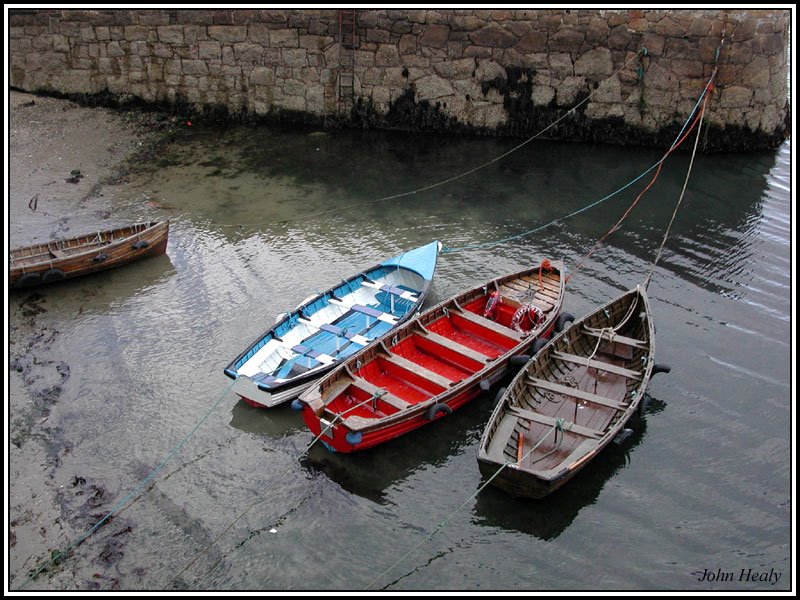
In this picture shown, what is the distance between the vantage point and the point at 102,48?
21.0m

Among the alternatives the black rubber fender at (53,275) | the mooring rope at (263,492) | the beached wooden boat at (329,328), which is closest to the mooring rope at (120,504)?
the beached wooden boat at (329,328)

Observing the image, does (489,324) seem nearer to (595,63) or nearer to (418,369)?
(418,369)

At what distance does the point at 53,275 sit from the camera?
527 inches

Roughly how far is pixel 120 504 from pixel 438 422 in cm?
415

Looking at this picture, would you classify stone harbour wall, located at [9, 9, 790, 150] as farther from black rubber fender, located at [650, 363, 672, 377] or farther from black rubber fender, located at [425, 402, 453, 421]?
black rubber fender, located at [425, 402, 453, 421]

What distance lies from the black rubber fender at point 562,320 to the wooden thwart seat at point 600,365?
3.66 feet

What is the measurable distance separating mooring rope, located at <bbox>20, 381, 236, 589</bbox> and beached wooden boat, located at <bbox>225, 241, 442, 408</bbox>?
54cm

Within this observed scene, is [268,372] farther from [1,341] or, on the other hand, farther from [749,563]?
[749,563]

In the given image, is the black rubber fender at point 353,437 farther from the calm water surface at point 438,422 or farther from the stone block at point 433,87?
the stone block at point 433,87

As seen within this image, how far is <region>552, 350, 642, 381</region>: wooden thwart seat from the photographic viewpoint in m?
10.3

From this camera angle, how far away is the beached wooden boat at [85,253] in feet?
43.5

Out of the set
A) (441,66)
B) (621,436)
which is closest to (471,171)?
(441,66)

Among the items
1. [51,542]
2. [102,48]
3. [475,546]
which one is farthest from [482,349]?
[102,48]

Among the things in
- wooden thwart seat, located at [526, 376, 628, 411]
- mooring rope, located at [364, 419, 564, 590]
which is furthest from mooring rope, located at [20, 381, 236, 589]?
wooden thwart seat, located at [526, 376, 628, 411]
